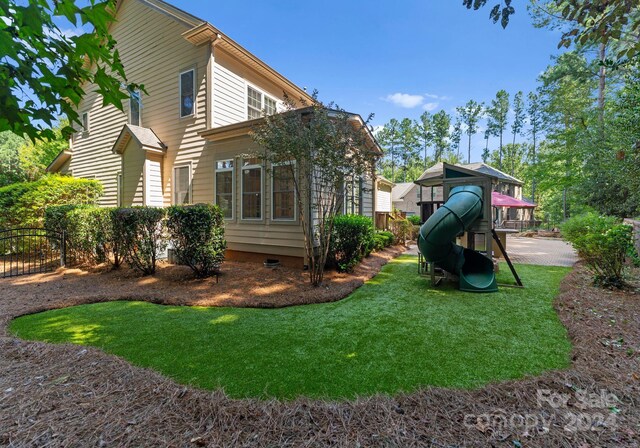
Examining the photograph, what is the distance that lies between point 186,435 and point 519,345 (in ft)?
12.2

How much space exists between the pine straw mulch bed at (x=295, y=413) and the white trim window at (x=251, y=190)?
5933mm

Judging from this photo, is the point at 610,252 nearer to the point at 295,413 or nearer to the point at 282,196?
the point at 295,413

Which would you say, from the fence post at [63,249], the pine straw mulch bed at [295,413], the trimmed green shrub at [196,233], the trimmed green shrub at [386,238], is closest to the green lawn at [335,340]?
the pine straw mulch bed at [295,413]

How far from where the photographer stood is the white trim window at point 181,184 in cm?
1015

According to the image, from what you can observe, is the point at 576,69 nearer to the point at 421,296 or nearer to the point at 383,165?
the point at 383,165

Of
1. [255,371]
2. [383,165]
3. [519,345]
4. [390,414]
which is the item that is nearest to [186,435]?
[255,371]

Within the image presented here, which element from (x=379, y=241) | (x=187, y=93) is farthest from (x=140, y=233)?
(x=379, y=241)

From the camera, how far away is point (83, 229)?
7996mm

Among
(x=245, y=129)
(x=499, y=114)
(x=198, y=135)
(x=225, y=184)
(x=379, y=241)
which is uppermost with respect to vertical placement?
(x=499, y=114)

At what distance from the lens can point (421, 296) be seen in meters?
5.60

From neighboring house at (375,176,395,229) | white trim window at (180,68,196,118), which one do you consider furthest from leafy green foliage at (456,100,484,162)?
white trim window at (180,68,196,118)

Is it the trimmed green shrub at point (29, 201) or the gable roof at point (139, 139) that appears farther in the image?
the gable roof at point (139, 139)

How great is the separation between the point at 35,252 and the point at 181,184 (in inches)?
198

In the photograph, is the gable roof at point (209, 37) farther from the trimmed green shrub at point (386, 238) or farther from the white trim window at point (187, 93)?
the trimmed green shrub at point (386, 238)
